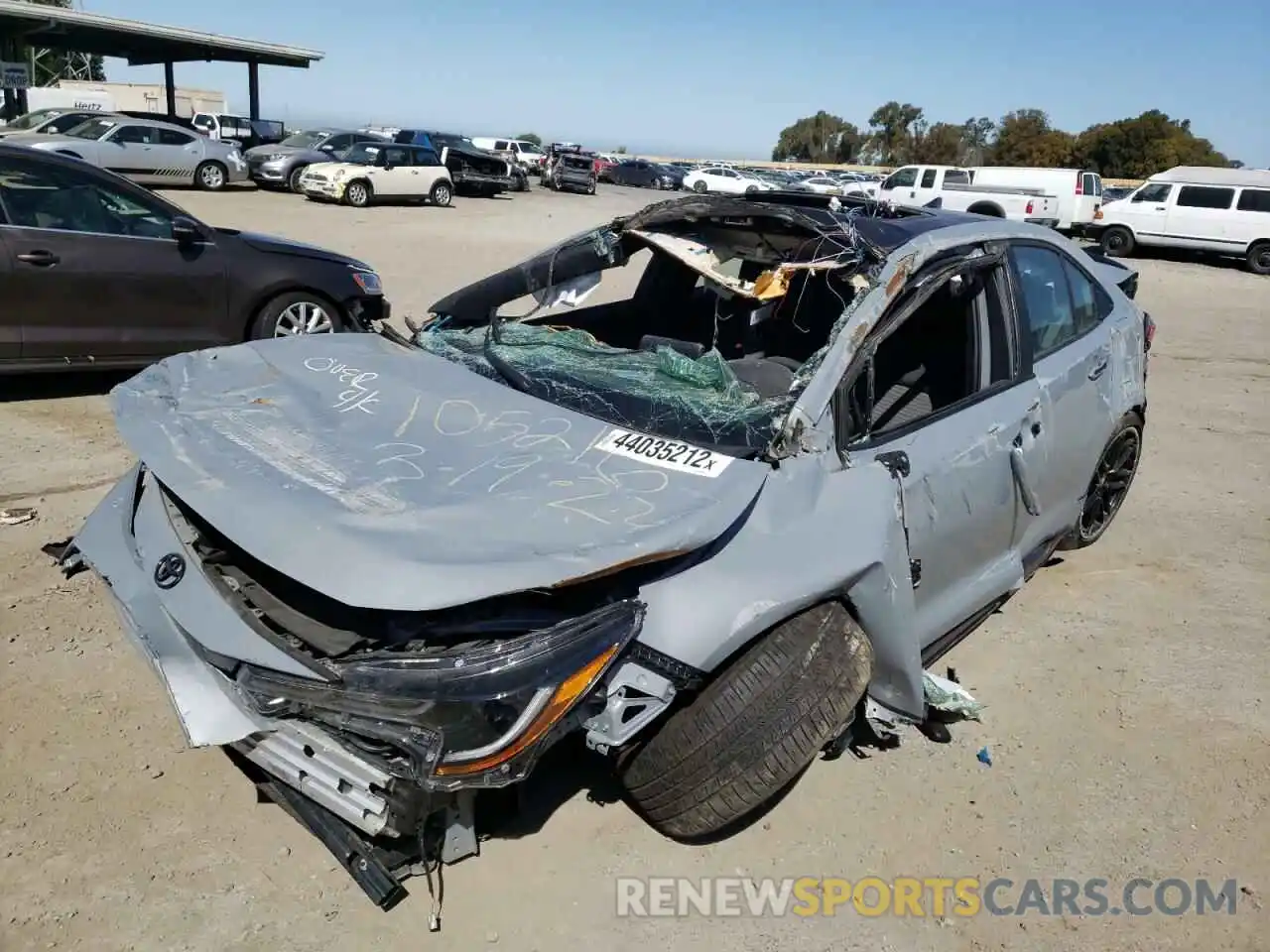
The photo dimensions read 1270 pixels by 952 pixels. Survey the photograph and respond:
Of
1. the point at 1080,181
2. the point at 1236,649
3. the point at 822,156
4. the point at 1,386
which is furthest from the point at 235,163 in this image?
the point at 822,156

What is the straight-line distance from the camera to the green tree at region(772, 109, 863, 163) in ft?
285

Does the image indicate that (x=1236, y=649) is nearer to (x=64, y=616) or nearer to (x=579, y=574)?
(x=579, y=574)

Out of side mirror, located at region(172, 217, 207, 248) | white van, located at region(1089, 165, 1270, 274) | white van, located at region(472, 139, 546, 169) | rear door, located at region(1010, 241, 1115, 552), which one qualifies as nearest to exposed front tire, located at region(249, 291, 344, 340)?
side mirror, located at region(172, 217, 207, 248)

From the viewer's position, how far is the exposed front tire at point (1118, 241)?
22.1m

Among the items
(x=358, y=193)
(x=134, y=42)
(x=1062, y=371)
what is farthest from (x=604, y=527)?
(x=134, y=42)

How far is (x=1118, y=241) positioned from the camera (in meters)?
22.3

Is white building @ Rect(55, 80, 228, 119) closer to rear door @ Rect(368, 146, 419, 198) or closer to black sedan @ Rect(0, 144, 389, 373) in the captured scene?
rear door @ Rect(368, 146, 419, 198)

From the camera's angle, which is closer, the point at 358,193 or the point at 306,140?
the point at 358,193

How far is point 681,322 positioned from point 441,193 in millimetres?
21583

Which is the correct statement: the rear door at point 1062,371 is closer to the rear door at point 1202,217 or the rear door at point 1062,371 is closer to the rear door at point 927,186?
the rear door at point 1202,217

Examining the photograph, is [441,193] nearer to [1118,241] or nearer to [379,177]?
[379,177]

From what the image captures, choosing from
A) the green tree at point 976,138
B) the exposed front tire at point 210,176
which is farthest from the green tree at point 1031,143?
the exposed front tire at point 210,176

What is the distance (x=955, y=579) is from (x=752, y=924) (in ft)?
4.41

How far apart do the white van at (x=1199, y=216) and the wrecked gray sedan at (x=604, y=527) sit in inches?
811
